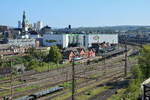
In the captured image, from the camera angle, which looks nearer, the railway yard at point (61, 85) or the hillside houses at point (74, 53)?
the railway yard at point (61, 85)

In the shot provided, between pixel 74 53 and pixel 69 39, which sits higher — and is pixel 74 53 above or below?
below

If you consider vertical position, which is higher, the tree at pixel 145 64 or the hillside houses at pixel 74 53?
the tree at pixel 145 64

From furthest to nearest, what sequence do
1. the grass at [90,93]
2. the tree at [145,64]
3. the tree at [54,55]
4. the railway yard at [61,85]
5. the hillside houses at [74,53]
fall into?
the hillside houses at [74,53], the tree at [54,55], the tree at [145,64], the railway yard at [61,85], the grass at [90,93]

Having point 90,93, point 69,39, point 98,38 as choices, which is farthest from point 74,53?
point 98,38

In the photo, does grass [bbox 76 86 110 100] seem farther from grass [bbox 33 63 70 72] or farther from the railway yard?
grass [bbox 33 63 70 72]

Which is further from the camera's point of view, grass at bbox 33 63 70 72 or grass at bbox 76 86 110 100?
grass at bbox 33 63 70 72

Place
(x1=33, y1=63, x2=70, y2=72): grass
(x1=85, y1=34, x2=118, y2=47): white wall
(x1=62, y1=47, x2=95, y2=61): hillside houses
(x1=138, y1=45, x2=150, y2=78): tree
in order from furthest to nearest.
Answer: (x1=85, y1=34, x2=118, y2=47): white wall → (x1=62, y1=47, x2=95, y2=61): hillside houses → (x1=33, y1=63, x2=70, y2=72): grass → (x1=138, y1=45, x2=150, y2=78): tree

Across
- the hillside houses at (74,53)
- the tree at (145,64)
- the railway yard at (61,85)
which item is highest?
the tree at (145,64)

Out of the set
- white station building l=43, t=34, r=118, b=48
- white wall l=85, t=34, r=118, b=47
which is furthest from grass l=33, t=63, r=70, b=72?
white wall l=85, t=34, r=118, b=47

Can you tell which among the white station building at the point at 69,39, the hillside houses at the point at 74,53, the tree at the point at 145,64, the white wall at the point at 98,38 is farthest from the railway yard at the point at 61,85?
the white wall at the point at 98,38

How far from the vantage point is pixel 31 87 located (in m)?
25.5

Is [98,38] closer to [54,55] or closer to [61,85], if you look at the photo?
[54,55]

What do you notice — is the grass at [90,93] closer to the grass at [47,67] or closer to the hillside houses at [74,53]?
the grass at [47,67]

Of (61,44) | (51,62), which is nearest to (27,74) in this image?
(51,62)
